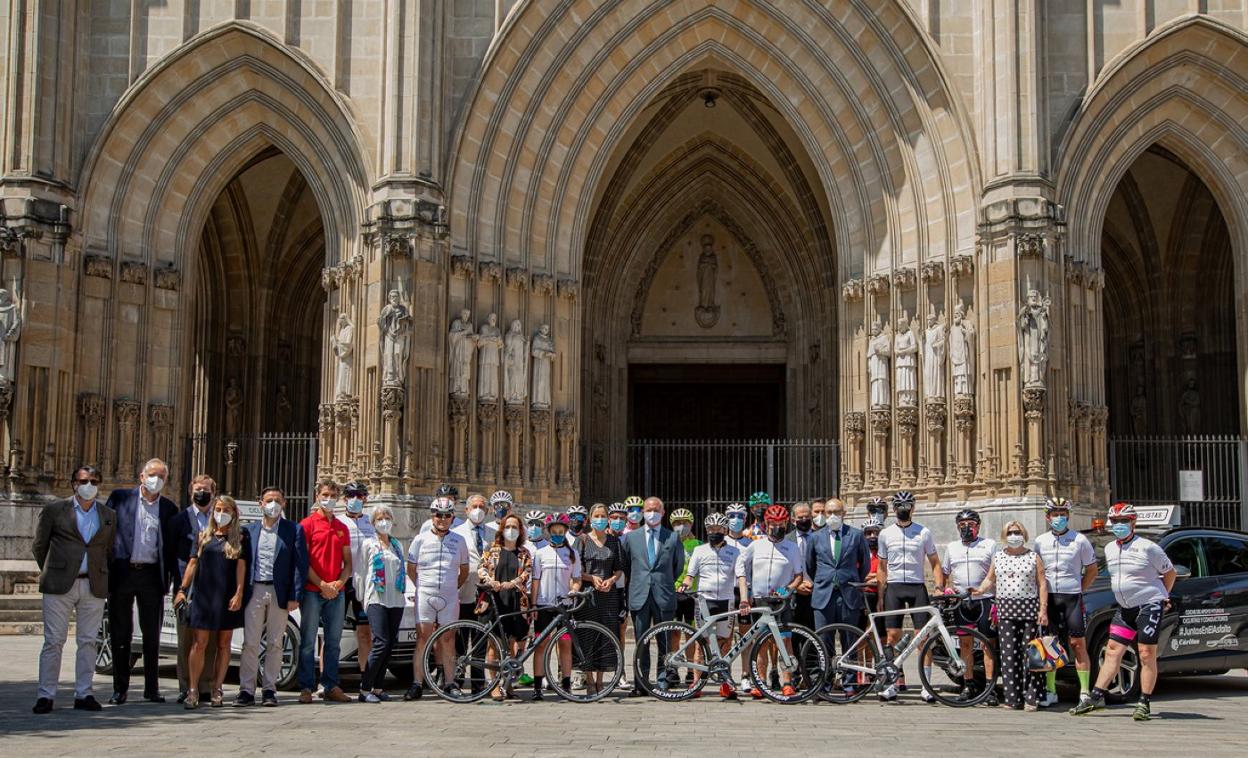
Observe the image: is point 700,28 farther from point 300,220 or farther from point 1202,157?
point 300,220

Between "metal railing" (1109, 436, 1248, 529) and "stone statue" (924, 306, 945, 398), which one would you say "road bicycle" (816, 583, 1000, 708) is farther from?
"metal railing" (1109, 436, 1248, 529)

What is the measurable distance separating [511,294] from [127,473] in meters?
6.37

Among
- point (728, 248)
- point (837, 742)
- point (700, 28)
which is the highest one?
point (700, 28)

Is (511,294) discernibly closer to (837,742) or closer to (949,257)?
(949,257)

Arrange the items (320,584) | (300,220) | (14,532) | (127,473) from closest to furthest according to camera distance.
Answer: (320,584), (14,532), (127,473), (300,220)

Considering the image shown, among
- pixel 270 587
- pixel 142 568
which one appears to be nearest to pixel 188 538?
pixel 142 568

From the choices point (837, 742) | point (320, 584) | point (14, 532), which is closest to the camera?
point (837, 742)

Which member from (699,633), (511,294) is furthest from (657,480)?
(699,633)

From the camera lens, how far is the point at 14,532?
65.7 feet

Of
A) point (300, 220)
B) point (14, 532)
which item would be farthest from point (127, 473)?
point (300, 220)

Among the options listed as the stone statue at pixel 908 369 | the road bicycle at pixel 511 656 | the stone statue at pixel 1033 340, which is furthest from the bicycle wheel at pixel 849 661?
the stone statue at pixel 908 369

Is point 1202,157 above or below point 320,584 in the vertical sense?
above

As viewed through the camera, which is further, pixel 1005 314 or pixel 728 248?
pixel 728 248

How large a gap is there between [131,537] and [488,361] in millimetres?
10106
